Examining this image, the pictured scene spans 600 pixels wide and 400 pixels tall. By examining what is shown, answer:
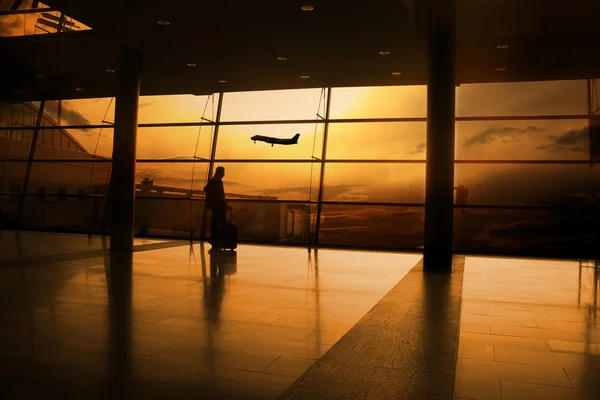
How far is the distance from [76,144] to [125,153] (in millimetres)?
6309

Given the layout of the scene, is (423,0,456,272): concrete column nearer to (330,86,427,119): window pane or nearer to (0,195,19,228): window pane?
(330,86,427,119): window pane

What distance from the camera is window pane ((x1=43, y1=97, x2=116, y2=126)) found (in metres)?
16.2

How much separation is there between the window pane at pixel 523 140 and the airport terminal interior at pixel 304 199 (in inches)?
2.0

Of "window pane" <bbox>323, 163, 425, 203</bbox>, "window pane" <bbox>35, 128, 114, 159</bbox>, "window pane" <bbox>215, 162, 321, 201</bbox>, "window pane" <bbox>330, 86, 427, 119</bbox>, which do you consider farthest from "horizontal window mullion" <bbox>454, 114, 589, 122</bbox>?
"window pane" <bbox>35, 128, 114, 159</bbox>

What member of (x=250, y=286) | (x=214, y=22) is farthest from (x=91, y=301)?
(x=214, y=22)

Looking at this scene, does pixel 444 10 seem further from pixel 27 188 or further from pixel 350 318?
pixel 27 188

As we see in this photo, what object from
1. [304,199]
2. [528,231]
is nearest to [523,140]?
[528,231]

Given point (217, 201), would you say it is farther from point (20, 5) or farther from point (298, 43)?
point (20, 5)

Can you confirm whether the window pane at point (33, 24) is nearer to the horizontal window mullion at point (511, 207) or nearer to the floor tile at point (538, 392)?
the horizontal window mullion at point (511, 207)

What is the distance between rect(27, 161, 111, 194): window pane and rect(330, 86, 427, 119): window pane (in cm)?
757

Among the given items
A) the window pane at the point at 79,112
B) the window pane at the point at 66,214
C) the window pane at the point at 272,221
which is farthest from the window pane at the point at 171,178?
the window pane at the point at 79,112

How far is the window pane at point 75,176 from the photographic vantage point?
16.2m

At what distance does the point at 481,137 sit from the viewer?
488 inches

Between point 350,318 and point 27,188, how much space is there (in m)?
15.2
